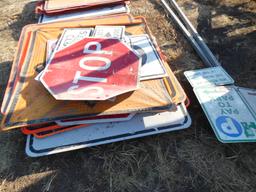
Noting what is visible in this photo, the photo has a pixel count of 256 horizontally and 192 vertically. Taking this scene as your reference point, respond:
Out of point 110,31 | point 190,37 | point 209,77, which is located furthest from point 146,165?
point 190,37

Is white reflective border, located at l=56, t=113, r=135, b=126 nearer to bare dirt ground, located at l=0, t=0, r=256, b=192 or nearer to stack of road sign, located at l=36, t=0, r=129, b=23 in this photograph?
bare dirt ground, located at l=0, t=0, r=256, b=192

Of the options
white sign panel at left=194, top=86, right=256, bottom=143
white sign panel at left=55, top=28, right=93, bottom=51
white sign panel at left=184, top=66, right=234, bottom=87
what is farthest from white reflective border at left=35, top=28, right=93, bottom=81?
white sign panel at left=194, top=86, right=256, bottom=143

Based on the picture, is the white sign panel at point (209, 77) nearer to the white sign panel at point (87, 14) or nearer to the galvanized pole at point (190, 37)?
the galvanized pole at point (190, 37)

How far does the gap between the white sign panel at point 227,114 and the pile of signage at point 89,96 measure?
0.23m

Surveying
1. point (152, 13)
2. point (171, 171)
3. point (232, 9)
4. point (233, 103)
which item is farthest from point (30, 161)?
point (232, 9)

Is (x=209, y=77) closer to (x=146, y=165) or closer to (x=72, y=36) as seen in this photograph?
(x=146, y=165)

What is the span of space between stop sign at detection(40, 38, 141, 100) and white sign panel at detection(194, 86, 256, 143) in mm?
807

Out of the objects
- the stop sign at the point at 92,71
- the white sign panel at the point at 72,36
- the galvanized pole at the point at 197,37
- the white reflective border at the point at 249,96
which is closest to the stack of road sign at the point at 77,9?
the white sign panel at the point at 72,36

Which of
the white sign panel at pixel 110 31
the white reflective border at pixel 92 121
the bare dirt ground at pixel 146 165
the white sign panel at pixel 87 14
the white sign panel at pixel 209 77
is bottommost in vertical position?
the bare dirt ground at pixel 146 165

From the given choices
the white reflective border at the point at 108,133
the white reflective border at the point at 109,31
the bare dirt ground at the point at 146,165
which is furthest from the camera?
the white reflective border at the point at 109,31

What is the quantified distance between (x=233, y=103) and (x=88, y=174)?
1.62m

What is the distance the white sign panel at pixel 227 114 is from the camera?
97.2 inches

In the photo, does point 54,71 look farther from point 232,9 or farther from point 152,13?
point 232,9

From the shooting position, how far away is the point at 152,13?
430 centimetres
